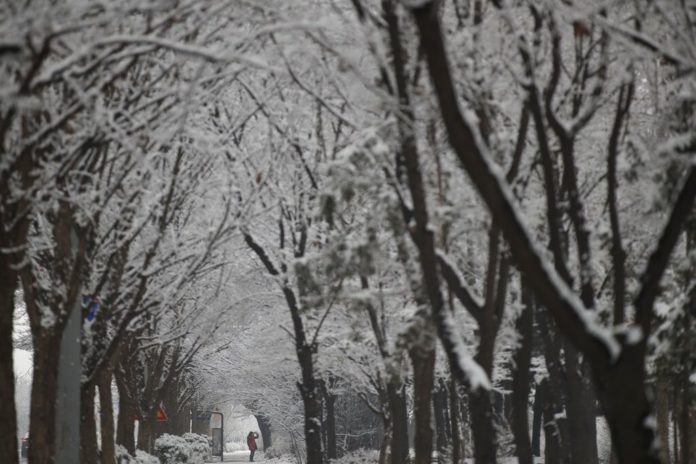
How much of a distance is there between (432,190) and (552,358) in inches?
196

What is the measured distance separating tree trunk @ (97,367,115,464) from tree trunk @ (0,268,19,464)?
7.51 meters

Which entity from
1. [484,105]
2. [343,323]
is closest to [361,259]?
[484,105]

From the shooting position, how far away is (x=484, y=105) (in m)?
10.5

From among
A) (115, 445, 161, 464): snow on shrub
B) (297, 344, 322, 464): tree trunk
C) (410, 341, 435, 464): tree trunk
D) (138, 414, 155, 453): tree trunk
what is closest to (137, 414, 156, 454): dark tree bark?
(138, 414, 155, 453): tree trunk

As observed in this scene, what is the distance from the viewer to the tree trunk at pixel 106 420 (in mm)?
17016

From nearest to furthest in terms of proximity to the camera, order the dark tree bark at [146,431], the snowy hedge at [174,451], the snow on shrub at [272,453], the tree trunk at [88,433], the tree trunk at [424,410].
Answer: the tree trunk at [424,410], the tree trunk at [88,433], the dark tree bark at [146,431], the snowy hedge at [174,451], the snow on shrub at [272,453]

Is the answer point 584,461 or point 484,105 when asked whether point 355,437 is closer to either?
point 584,461

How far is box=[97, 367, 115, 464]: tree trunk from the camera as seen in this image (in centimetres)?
1702

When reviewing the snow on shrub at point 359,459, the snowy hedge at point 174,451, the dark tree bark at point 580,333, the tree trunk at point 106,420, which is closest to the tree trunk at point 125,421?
the snowy hedge at point 174,451

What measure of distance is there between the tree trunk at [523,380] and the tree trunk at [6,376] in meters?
6.69

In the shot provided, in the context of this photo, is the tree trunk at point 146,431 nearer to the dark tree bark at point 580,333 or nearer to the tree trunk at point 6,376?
the tree trunk at point 6,376

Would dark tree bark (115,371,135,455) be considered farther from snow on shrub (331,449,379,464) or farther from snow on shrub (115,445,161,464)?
snow on shrub (331,449,379,464)

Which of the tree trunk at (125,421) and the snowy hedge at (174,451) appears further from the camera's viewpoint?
the snowy hedge at (174,451)

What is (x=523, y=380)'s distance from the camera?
1360 cm
